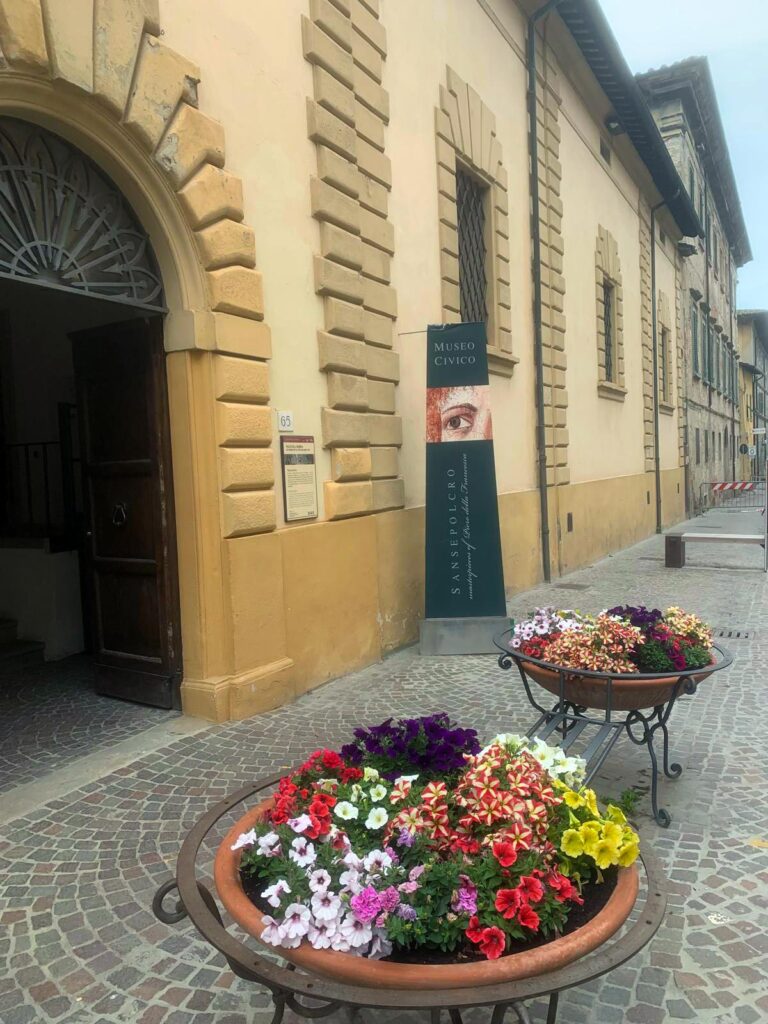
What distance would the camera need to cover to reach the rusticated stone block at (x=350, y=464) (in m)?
5.97

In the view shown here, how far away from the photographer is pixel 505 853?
1.69m

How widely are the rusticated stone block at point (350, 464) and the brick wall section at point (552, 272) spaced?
16.8 ft

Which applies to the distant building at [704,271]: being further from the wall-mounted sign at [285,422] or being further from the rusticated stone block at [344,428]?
the wall-mounted sign at [285,422]

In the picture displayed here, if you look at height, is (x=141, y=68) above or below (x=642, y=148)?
below

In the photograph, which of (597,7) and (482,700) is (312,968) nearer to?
(482,700)

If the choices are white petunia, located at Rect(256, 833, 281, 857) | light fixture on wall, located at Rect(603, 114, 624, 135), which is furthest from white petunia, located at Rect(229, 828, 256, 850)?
light fixture on wall, located at Rect(603, 114, 624, 135)

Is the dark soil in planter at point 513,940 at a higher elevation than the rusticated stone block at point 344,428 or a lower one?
lower

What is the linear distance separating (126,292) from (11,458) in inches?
144

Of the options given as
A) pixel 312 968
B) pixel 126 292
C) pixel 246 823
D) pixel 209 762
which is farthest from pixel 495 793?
pixel 126 292

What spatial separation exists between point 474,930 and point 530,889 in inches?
5.8

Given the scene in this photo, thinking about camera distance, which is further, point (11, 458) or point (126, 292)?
point (11, 458)

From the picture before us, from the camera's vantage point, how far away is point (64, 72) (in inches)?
150

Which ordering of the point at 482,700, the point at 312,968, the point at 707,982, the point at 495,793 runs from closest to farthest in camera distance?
the point at 312,968, the point at 495,793, the point at 707,982, the point at 482,700

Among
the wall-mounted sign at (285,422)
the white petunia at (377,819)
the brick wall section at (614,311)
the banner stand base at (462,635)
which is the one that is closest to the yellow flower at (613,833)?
the white petunia at (377,819)
